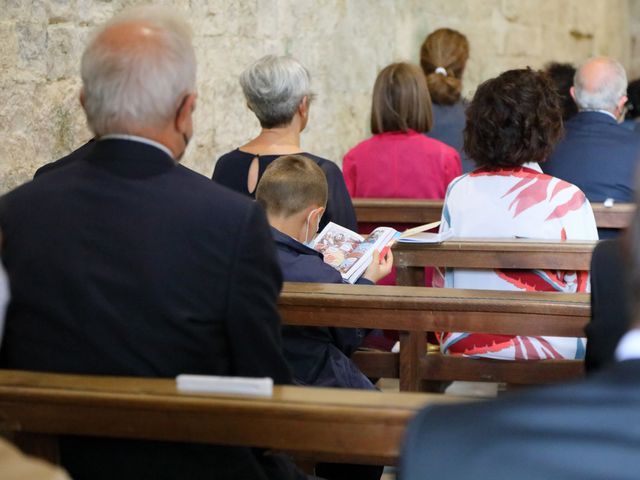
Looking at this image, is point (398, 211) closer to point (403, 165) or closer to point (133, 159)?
point (403, 165)

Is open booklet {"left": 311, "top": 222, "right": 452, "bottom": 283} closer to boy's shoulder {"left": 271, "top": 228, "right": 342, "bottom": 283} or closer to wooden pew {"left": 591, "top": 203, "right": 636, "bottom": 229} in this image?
boy's shoulder {"left": 271, "top": 228, "right": 342, "bottom": 283}

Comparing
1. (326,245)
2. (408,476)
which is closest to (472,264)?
(326,245)

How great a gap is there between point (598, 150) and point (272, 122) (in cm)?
169

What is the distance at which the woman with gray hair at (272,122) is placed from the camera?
4.36m

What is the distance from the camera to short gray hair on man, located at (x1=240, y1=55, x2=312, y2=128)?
440cm

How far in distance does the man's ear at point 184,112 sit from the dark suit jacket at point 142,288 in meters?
0.08

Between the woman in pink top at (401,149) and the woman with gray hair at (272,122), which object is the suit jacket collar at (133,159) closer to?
the woman with gray hair at (272,122)

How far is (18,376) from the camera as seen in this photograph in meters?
2.15

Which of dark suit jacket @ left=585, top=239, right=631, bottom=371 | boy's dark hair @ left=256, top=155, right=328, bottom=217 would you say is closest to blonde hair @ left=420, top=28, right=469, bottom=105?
boy's dark hair @ left=256, top=155, right=328, bottom=217

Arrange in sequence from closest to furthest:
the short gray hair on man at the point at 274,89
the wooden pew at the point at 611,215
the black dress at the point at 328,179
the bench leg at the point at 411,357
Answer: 1. the bench leg at the point at 411,357
2. the black dress at the point at 328,179
3. the short gray hair on man at the point at 274,89
4. the wooden pew at the point at 611,215

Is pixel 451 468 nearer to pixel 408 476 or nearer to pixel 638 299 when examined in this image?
pixel 408 476

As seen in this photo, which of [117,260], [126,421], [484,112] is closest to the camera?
[126,421]

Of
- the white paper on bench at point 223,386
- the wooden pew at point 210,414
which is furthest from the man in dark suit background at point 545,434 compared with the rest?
the white paper on bench at point 223,386

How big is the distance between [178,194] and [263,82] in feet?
7.19
